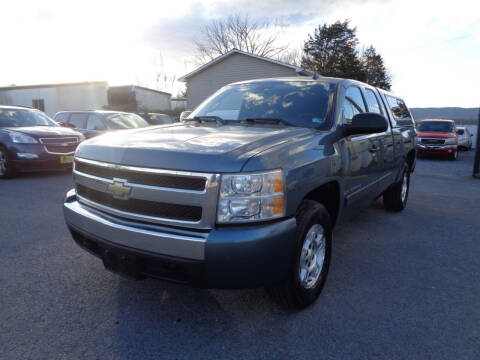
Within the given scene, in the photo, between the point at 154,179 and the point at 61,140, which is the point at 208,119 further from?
the point at 61,140

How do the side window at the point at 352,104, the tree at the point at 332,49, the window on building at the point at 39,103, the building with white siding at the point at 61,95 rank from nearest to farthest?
the side window at the point at 352,104 → the building with white siding at the point at 61,95 → the window on building at the point at 39,103 → the tree at the point at 332,49

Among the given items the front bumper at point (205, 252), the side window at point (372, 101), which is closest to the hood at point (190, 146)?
the front bumper at point (205, 252)

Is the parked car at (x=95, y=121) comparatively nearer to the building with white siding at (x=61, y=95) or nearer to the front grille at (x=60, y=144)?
the front grille at (x=60, y=144)

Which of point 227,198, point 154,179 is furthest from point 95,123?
point 227,198

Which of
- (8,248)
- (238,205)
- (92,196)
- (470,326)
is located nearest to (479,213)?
(470,326)

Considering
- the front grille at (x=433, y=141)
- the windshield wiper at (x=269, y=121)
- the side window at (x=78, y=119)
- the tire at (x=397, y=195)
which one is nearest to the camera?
the windshield wiper at (x=269, y=121)

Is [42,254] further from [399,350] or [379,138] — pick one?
[379,138]

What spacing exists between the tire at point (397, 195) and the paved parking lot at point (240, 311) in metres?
1.37

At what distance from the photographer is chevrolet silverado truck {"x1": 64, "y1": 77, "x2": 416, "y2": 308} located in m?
1.94

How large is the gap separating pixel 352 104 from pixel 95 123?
8.08 meters

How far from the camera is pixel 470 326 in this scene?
2.39 m

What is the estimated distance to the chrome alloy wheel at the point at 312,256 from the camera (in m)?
2.43

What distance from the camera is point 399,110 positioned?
5281 millimetres

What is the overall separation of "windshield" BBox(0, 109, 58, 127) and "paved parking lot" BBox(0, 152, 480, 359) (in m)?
5.19
